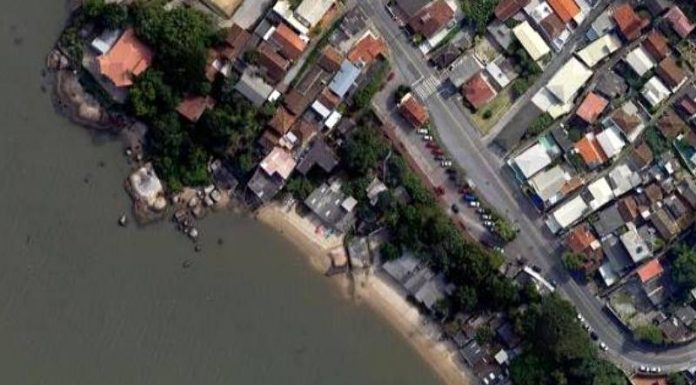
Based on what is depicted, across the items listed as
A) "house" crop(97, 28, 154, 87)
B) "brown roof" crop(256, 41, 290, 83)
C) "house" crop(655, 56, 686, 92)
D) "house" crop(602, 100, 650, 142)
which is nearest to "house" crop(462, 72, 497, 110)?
"house" crop(602, 100, 650, 142)

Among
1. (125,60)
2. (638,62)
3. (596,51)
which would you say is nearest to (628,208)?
(638,62)

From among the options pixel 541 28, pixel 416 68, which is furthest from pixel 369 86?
pixel 541 28

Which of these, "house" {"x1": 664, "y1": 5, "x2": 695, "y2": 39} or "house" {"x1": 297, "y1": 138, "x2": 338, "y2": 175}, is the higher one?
"house" {"x1": 664, "y1": 5, "x2": 695, "y2": 39}

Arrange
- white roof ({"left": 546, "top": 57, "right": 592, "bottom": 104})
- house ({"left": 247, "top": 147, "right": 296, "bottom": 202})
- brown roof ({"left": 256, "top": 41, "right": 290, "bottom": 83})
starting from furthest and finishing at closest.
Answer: white roof ({"left": 546, "top": 57, "right": 592, "bottom": 104}) → house ({"left": 247, "top": 147, "right": 296, "bottom": 202}) → brown roof ({"left": 256, "top": 41, "right": 290, "bottom": 83})

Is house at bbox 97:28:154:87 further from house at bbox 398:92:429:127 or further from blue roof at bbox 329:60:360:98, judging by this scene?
house at bbox 398:92:429:127

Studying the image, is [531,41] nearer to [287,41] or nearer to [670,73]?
[670,73]

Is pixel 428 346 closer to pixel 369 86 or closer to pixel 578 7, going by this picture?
pixel 369 86
